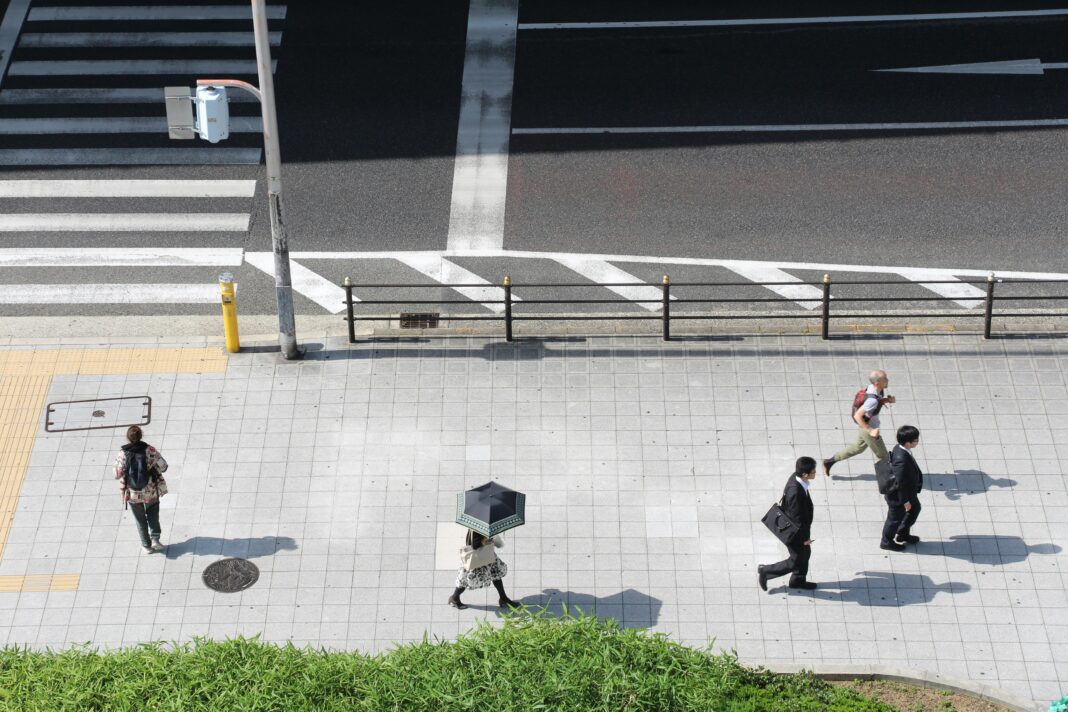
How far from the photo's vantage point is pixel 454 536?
710 inches

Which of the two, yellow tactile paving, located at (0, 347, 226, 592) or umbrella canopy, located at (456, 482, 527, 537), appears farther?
yellow tactile paving, located at (0, 347, 226, 592)

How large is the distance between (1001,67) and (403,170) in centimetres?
1056

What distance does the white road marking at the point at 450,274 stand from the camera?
73.3ft

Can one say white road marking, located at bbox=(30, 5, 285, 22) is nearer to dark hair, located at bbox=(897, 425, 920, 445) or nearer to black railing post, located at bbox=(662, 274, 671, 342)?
black railing post, located at bbox=(662, 274, 671, 342)

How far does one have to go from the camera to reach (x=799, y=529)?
16.3 m

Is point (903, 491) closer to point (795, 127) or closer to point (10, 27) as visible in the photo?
point (795, 127)

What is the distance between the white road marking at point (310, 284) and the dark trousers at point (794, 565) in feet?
26.6

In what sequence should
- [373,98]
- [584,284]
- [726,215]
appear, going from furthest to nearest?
[373,98]
[726,215]
[584,284]

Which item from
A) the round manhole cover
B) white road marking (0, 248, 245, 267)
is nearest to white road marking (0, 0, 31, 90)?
white road marking (0, 248, 245, 267)

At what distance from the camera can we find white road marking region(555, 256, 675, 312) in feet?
72.8

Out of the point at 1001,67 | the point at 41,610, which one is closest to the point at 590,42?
the point at 1001,67

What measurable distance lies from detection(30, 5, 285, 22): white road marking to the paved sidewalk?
9.66 meters

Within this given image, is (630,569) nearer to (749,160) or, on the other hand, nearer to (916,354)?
(916,354)

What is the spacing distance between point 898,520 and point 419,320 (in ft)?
25.0
